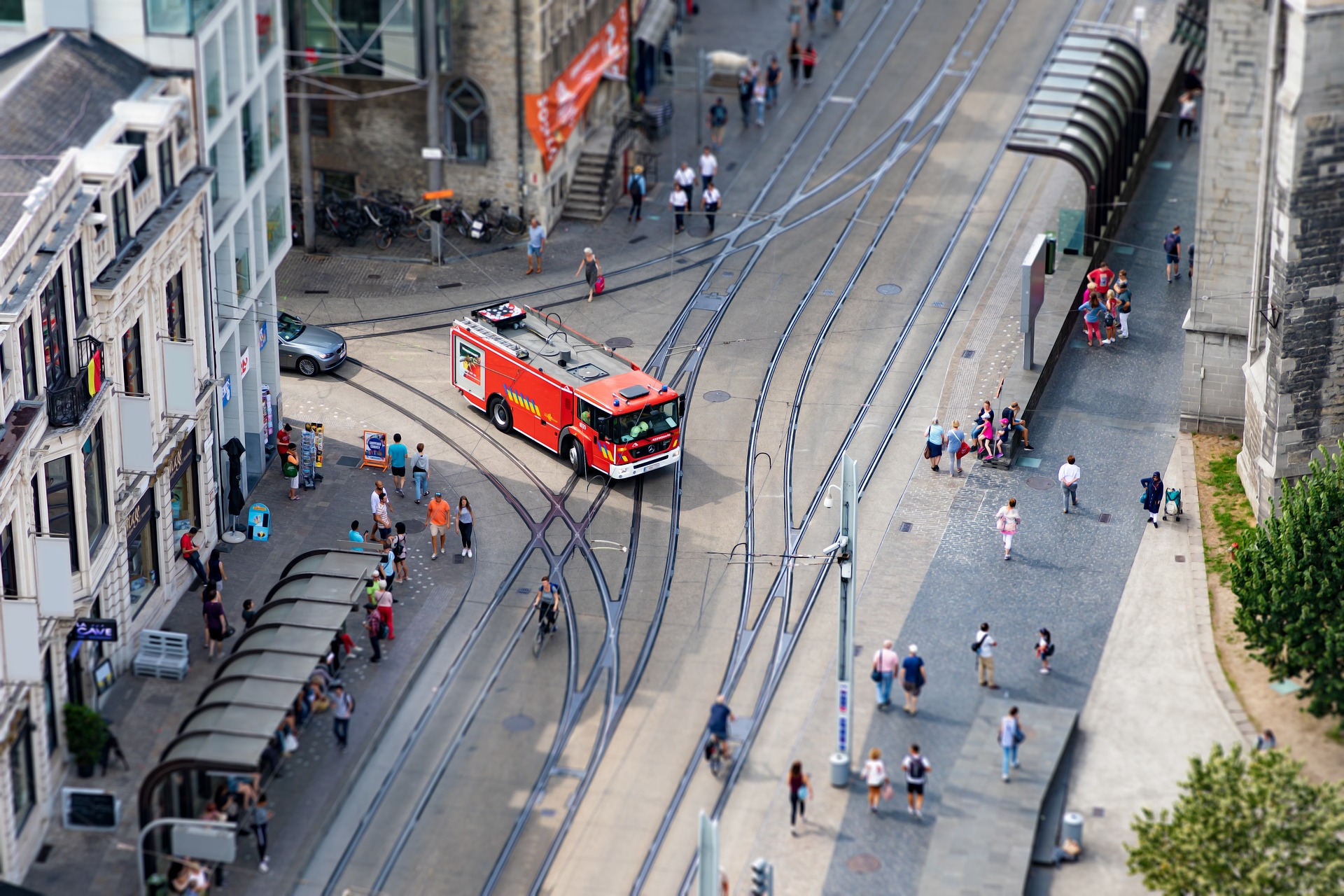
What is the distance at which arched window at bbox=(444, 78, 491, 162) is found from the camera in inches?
2881

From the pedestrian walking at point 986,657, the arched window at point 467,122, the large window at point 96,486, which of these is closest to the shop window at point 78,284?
the large window at point 96,486

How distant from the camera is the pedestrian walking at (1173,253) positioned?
230ft

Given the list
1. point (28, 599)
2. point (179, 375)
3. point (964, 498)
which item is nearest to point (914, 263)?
point (964, 498)

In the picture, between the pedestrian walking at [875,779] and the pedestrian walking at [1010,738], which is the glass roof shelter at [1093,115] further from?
the pedestrian walking at [875,779]

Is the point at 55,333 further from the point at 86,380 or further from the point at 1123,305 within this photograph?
the point at 1123,305

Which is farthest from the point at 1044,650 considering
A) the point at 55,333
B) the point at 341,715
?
the point at 55,333

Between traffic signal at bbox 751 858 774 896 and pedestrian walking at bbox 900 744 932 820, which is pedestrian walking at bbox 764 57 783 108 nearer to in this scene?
pedestrian walking at bbox 900 744 932 820

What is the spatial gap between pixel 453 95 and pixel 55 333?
1171 inches

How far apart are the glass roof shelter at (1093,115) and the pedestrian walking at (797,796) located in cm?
2724

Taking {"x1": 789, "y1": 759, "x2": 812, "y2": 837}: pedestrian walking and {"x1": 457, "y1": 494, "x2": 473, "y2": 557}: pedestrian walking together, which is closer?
{"x1": 789, "y1": 759, "x2": 812, "y2": 837}: pedestrian walking

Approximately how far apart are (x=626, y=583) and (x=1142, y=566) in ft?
42.9

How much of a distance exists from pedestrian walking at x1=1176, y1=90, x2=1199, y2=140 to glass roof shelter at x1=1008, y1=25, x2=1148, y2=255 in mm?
3959

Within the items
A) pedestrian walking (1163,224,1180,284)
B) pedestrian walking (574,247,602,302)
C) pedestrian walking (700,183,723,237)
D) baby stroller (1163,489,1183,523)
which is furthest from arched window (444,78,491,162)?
baby stroller (1163,489,1183,523)

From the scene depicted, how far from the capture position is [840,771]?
1847 inches
